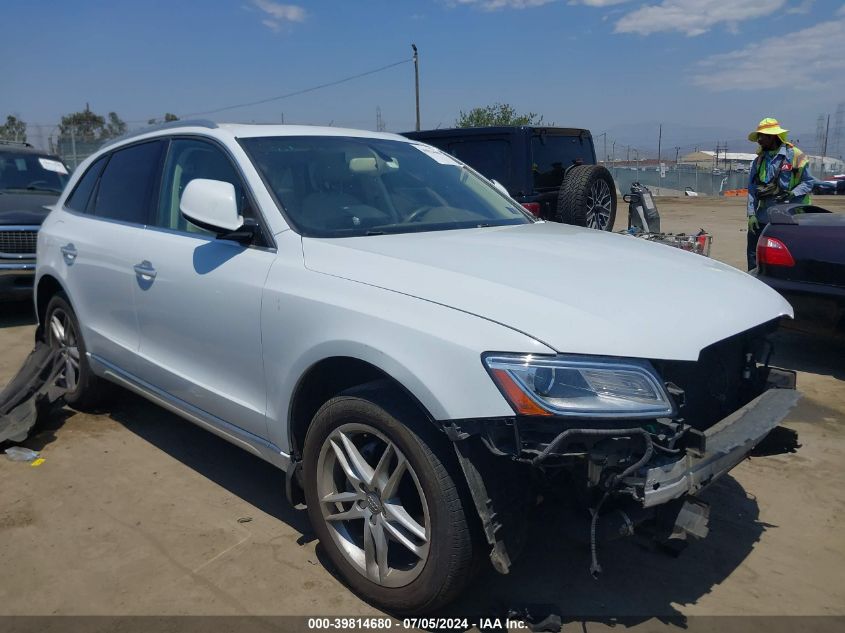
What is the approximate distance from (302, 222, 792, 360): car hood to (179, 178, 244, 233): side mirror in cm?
36

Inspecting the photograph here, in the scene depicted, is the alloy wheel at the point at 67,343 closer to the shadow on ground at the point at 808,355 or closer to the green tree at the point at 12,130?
the shadow on ground at the point at 808,355

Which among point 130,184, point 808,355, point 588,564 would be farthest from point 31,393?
point 808,355

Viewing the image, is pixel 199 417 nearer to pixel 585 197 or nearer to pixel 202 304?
pixel 202 304

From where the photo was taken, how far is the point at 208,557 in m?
3.15

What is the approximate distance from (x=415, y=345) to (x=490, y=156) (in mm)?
5964

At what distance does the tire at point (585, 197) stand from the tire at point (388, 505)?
547cm

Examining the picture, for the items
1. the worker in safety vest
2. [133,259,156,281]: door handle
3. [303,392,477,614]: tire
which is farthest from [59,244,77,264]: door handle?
the worker in safety vest

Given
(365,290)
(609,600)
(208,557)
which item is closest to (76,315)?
(208,557)

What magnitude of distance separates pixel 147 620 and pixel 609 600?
5.79ft

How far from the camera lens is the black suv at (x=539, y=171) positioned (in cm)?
771

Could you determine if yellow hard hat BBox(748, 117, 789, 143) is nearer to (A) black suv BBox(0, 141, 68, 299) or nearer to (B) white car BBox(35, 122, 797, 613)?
(B) white car BBox(35, 122, 797, 613)

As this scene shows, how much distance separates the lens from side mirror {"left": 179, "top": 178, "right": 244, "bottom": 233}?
3.03 metres

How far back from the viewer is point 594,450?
2.20 m

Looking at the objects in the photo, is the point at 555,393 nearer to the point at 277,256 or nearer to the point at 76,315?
the point at 277,256
